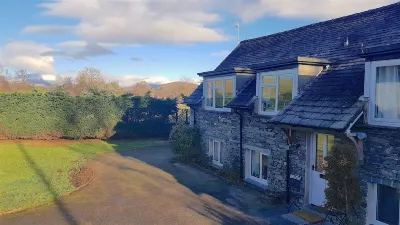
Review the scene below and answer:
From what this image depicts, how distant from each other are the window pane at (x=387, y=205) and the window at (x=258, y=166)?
5.21 metres

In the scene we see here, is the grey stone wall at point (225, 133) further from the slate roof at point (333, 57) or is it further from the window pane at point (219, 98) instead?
the slate roof at point (333, 57)

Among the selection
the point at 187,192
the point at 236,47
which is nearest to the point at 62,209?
the point at 187,192

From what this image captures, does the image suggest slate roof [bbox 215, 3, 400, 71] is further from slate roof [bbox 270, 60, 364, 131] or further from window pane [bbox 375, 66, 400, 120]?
window pane [bbox 375, 66, 400, 120]

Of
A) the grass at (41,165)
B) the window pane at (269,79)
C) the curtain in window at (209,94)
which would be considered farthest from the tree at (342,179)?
the grass at (41,165)

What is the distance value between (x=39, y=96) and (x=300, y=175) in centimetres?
2339

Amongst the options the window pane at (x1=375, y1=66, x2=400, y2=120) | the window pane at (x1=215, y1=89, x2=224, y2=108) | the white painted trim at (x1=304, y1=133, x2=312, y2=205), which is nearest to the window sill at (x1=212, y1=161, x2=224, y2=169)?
the window pane at (x1=215, y1=89, x2=224, y2=108)

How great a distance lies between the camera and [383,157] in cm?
802

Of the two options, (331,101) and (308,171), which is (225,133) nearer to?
(308,171)

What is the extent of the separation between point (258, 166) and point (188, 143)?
558cm

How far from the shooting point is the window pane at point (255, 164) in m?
13.8

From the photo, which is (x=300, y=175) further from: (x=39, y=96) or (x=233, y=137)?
(x=39, y=96)

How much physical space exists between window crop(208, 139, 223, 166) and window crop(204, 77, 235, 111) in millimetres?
1930

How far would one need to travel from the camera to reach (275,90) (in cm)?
1223

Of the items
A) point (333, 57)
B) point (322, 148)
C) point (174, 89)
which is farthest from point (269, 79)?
point (174, 89)
